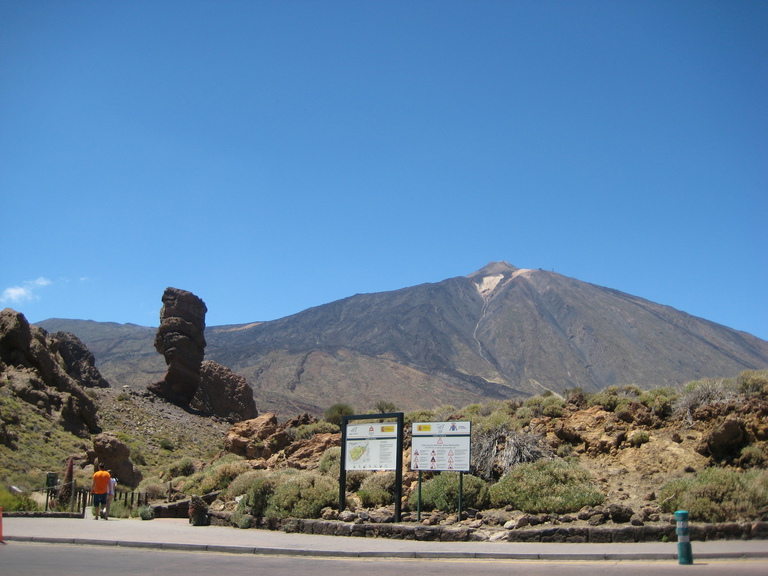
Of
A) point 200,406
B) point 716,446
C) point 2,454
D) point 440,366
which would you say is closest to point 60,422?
point 2,454

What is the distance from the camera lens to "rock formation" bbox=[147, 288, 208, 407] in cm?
5484

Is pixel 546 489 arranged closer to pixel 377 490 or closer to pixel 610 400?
pixel 377 490

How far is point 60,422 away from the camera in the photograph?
3856 cm

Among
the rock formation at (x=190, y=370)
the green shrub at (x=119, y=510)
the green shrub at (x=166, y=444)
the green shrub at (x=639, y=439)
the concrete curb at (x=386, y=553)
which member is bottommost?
the green shrub at (x=119, y=510)

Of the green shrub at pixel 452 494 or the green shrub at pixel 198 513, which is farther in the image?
the green shrub at pixel 198 513

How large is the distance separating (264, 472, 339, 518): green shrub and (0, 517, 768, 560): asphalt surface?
2.51ft

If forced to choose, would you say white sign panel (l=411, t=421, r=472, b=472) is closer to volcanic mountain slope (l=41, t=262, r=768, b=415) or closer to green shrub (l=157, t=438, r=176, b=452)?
green shrub (l=157, t=438, r=176, b=452)

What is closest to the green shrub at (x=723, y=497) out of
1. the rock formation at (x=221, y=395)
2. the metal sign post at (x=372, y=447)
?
the metal sign post at (x=372, y=447)

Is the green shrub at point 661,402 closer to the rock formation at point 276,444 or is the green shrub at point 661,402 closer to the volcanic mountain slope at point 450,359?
the rock formation at point 276,444

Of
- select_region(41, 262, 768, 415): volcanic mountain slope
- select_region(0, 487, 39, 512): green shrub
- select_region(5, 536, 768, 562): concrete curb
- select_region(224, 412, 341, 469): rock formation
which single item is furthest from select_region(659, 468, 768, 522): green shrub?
select_region(41, 262, 768, 415): volcanic mountain slope

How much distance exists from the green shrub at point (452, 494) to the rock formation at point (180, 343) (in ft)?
138

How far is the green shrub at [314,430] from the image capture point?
2672 centimetres

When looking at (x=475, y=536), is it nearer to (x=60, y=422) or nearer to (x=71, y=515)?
(x=71, y=515)

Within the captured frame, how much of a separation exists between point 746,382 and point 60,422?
3434 centimetres
